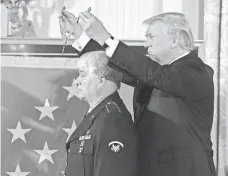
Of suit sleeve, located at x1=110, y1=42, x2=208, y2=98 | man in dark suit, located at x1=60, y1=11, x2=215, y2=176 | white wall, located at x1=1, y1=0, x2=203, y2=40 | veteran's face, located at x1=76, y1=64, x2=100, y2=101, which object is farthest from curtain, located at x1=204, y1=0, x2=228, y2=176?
veteran's face, located at x1=76, y1=64, x2=100, y2=101

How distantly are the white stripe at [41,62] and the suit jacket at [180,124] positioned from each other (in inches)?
31.2

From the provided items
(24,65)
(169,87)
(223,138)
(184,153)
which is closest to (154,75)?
(169,87)

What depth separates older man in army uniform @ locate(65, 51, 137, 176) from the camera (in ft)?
4.89

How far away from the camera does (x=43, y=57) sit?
7.88ft

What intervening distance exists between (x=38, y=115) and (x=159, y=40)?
3.28 ft

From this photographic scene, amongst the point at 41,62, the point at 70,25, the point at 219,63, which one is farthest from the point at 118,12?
the point at 70,25

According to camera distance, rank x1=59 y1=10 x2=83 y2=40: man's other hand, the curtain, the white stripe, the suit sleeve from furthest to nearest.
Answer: the white stripe
the curtain
x1=59 y1=10 x2=83 y2=40: man's other hand
the suit sleeve

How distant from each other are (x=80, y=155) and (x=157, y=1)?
3.81 feet

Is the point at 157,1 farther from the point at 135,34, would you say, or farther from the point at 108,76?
the point at 108,76

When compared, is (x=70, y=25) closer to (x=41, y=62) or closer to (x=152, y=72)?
(x=152, y=72)

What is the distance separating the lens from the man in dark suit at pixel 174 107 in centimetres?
155

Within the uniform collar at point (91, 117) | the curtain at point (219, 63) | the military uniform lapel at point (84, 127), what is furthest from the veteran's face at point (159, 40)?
the curtain at point (219, 63)

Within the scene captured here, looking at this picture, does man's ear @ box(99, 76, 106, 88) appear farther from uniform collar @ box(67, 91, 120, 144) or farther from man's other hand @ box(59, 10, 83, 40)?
man's other hand @ box(59, 10, 83, 40)

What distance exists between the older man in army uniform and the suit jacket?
0.28 feet
